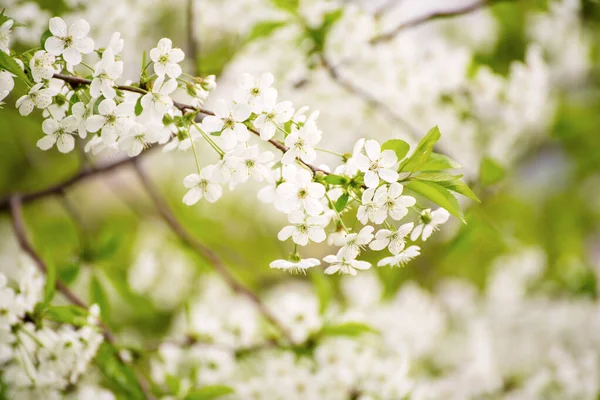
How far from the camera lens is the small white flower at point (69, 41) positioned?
0.60m

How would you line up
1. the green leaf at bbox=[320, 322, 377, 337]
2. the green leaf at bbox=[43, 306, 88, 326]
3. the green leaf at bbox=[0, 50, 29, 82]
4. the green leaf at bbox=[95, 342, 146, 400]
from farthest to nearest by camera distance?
the green leaf at bbox=[320, 322, 377, 337] < the green leaf at bbox=[95, 342, 146, 400] < the green leaf at bbox=[43, 306, 88, 326] < the green leaf at bbox=[0, 50, 29, 82]

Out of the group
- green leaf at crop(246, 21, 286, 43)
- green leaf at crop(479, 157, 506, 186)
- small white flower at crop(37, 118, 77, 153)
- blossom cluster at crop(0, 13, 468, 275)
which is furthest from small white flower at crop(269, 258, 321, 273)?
green leaf at crop(246, 21, 286, 43)

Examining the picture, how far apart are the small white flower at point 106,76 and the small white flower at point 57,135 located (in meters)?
0.07

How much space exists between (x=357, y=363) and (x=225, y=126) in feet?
2.72

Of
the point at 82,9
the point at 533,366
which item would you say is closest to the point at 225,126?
the point at 82,9

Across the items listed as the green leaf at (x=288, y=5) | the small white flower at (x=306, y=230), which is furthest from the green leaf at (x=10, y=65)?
the green leaf at (x=288, y=5)

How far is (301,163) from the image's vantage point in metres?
0.64

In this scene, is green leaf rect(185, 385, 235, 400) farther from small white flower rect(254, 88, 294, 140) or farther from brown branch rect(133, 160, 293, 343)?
small white flower rect(254, 88, 294, 140)

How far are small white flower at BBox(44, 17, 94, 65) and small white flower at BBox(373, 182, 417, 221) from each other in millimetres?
403

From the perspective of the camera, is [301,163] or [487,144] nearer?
[301,163]

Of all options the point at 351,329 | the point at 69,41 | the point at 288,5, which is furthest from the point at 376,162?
the point at 288,5

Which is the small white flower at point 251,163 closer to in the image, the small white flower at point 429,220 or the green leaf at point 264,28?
the small white flower at point 429,220

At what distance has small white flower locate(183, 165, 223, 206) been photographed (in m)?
0.66

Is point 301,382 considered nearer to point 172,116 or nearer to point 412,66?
point 172,116
